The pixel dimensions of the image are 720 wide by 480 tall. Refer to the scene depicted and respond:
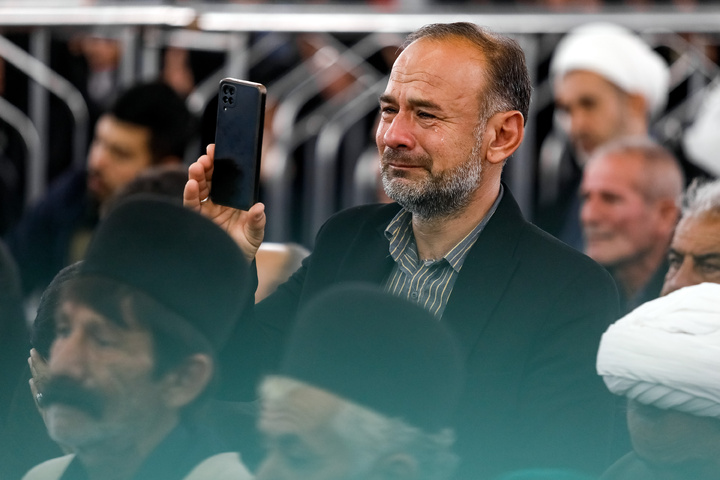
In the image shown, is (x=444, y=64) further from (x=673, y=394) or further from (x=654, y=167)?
(x=654, y=167)

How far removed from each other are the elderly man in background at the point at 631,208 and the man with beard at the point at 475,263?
0.94 feet

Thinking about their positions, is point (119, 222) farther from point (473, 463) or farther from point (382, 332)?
point (473, 463)

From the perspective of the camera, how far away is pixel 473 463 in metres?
1.27

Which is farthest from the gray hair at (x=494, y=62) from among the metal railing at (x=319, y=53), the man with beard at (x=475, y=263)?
the metal railing at (x=319, y=53)

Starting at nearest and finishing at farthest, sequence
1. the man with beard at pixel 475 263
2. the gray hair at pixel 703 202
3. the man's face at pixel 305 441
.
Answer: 1. the man's face at pixel 305 441
2. the man with beard at pixel 475 263
3. the gray hair at pixel 703 202

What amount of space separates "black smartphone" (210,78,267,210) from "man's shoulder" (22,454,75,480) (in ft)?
1.52

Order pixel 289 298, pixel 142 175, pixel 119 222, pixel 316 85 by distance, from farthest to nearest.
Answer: pixel 316 85, pixel 142 175, pixel 289 298, pixel 119 222

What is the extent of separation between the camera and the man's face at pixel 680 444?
1.28m

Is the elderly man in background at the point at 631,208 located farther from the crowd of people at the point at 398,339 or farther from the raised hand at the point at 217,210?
the raised hand at the point at 217,210

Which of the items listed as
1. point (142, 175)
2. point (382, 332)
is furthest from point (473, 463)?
point (142, 175)

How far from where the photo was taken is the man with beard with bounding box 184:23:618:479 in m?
1.31

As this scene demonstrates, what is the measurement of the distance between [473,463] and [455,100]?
0.53 metres

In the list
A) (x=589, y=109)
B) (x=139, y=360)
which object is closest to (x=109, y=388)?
(x=139, y=360)

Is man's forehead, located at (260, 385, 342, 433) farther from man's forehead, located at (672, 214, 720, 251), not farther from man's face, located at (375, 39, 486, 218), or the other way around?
man's forehead, located at (672, 214, 720, 251)
